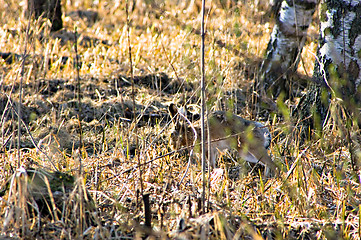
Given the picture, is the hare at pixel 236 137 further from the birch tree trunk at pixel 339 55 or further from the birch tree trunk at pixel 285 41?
the birch tree trunk at pixel 285 41

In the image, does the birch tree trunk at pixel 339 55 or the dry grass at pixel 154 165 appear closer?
the dry grass at pixel 154 165

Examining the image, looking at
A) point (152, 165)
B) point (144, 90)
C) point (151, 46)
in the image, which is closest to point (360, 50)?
point (152, 165)

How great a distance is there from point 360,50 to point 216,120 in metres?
1.64

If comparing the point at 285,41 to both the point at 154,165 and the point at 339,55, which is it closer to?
Answer: the point at 339,55

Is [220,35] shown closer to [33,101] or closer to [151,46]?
[151,46]

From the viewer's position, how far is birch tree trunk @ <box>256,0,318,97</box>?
544 cm

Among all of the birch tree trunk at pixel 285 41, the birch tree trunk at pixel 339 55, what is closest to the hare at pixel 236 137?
the birch tree trunk at pixel 339 55

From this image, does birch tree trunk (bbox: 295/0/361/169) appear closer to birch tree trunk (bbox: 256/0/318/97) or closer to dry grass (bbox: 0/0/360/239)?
dry grass (bbox: 0/0/360/239)

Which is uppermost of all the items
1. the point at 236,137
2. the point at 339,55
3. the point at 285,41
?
the point at 339,55

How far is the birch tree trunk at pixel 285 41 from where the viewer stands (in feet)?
17.9

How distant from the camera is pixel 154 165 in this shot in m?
3.76

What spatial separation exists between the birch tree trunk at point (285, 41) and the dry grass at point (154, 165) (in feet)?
1.29

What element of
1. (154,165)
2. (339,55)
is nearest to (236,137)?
(154,165)

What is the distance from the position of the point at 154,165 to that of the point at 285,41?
9.47 ft
